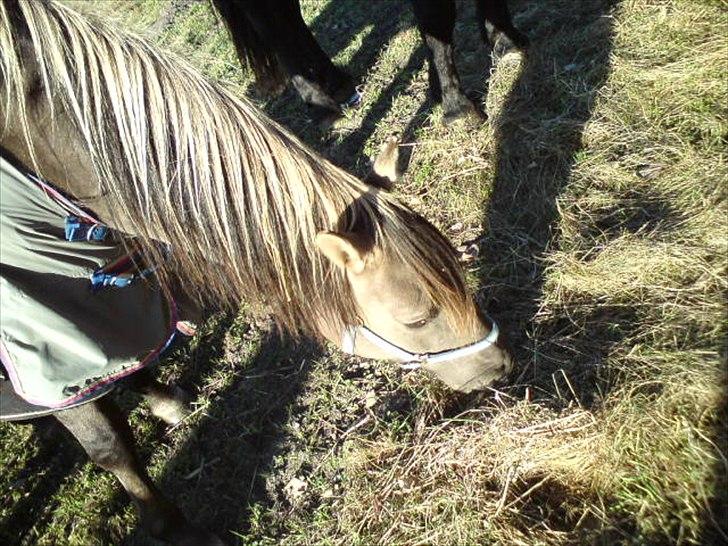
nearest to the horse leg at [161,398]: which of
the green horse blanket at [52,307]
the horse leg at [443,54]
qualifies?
the green horse blanket at [52,307]

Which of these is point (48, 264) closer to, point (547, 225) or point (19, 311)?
point (19, 311)

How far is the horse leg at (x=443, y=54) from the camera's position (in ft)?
9.96

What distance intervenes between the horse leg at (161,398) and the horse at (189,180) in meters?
1.08

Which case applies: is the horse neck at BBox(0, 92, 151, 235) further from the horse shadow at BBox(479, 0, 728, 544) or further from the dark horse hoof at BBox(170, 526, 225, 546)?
the horse shadow at BBox(479, 0, 728, 544)

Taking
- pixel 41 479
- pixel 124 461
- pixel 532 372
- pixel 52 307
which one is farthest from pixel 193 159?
pixel 41 479

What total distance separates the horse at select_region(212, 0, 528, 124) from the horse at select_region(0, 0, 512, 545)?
5.85ft

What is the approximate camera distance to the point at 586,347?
221 centimetres

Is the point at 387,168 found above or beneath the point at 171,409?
above

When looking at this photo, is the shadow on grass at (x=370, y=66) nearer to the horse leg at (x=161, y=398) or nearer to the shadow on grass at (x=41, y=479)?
the horse leg at (x=161, y=398)

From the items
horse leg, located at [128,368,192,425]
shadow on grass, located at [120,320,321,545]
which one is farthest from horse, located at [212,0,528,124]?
horse leg, located at [128,368,192,425]

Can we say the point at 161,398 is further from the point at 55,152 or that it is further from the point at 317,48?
the point at 317,48

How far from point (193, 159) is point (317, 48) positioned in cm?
273

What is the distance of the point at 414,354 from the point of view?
1.95 metres

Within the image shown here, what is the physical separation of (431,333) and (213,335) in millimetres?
1818
